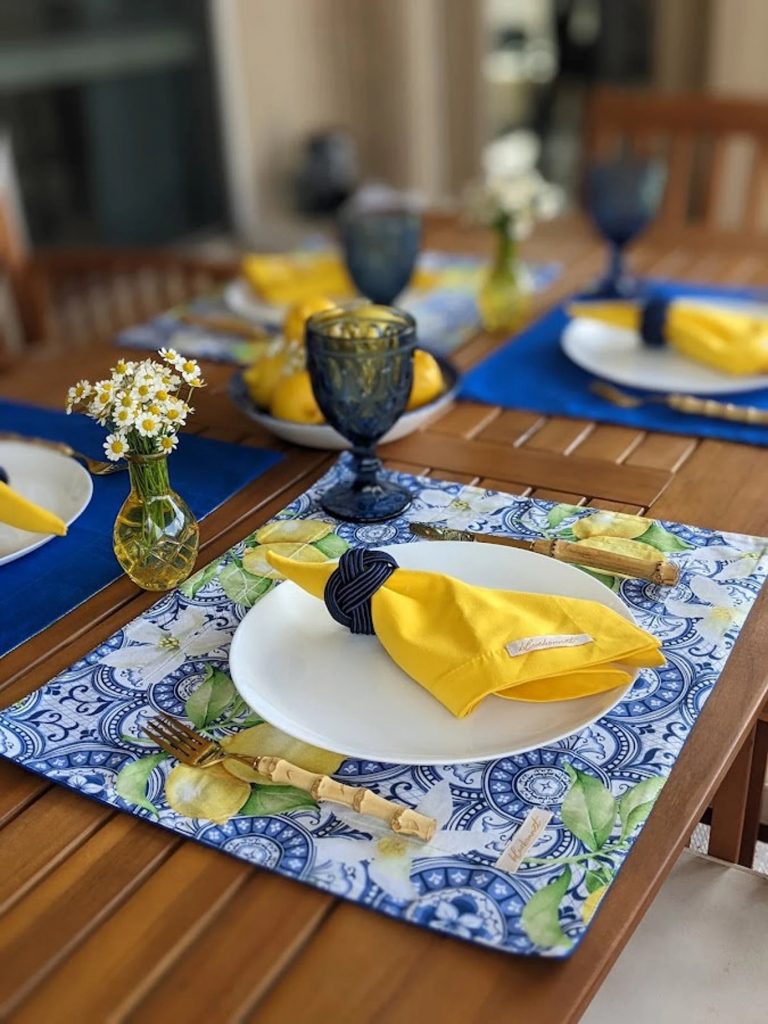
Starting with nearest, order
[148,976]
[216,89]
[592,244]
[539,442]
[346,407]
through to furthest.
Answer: [148,976], [346,407], [539,442], [592,244], [216,89]

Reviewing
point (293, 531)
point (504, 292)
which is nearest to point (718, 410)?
point (504, 292)

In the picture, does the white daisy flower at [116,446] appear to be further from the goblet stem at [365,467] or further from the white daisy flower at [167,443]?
the goblet stem at [365,467]

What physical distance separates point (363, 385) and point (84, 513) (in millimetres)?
312

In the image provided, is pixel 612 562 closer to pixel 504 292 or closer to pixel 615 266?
pixel 504 292

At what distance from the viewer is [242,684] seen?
0.82m

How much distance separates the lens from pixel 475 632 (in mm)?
837

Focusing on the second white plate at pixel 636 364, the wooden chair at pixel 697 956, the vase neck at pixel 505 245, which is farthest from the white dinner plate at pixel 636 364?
the wooden chair at pixel 697 956

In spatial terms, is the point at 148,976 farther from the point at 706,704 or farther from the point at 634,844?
the point at 706,704

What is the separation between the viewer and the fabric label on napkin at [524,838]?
69 centimetres

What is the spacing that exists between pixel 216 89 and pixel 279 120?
262 millimetres

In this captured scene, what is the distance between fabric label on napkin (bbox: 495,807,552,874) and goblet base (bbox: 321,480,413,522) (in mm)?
424

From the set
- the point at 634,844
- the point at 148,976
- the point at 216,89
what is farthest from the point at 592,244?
the point at 216,89

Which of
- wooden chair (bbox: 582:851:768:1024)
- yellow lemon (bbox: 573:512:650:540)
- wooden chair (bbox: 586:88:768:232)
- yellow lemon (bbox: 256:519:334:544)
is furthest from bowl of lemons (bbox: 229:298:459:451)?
wooden chair (bbox: 586:88:768:232)

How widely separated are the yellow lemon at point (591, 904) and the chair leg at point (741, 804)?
263mm
